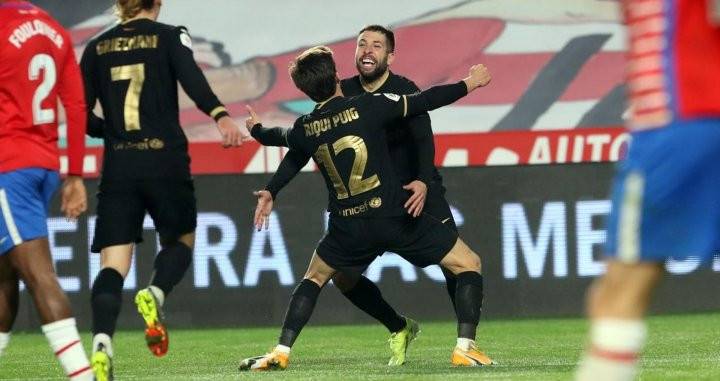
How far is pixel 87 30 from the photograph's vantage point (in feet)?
76.9

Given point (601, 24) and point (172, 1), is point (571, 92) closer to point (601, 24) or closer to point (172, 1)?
point (601, 24)

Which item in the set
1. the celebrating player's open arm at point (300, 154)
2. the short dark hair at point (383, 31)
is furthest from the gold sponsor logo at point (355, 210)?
the short dark hair at point (383, 31)

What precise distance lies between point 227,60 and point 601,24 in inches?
251

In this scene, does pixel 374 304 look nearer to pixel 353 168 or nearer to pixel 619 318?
pixel 353 168

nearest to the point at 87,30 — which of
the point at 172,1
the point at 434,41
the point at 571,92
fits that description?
the point at 172,1

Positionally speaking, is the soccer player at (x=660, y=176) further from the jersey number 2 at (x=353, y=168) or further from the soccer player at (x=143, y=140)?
the jersey number 2 at (x=353, y=168)

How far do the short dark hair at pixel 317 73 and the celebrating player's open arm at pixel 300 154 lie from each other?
314 mm

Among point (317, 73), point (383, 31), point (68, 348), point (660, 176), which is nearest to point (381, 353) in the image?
point (383, 31)

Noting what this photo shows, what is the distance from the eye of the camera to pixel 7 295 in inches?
229

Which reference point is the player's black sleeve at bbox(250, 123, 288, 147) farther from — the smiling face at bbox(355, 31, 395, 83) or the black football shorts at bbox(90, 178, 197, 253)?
the black football shorts at bbox(90, 178, 197, 253)

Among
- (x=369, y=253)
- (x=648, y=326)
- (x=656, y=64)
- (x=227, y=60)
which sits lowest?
A: (x=648, y=326)

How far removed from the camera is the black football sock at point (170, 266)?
20.7 ft

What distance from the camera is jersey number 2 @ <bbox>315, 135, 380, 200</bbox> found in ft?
23.9

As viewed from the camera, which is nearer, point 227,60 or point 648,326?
point 648,326
